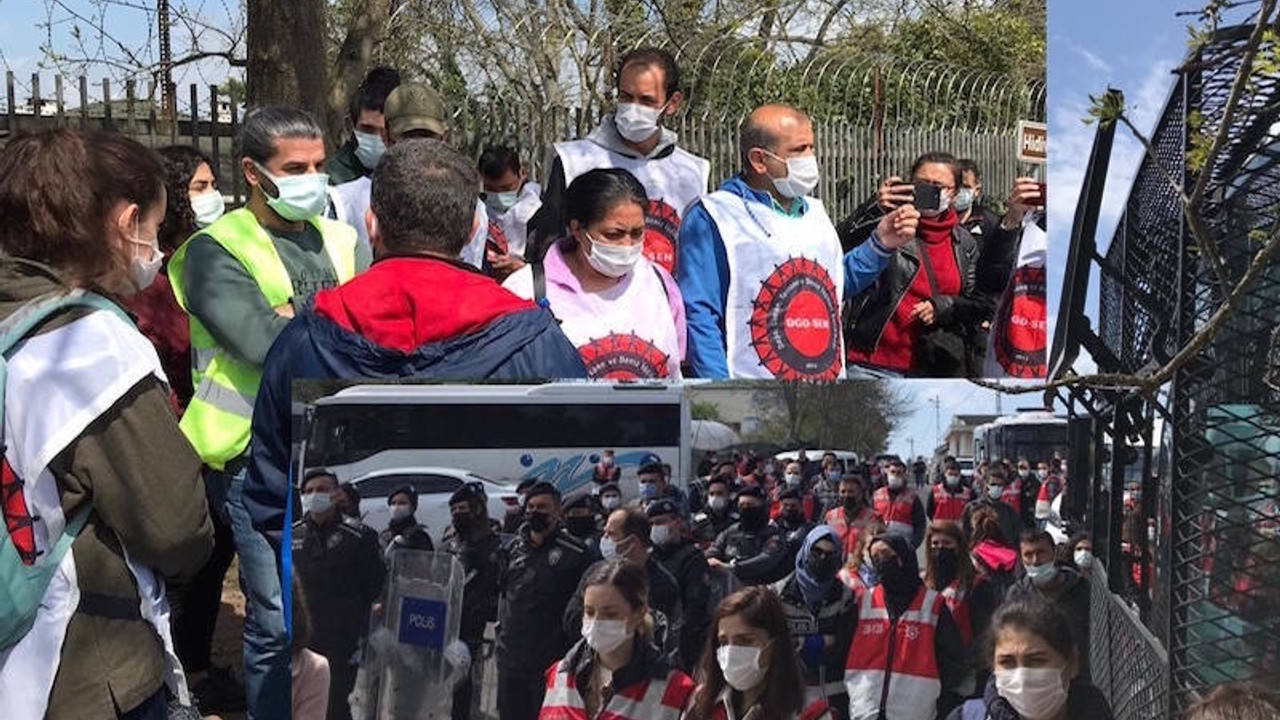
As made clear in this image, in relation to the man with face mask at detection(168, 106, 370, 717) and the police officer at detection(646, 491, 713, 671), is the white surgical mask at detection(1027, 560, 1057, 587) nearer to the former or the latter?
the police officer at detection(646, 491, 713, 671)

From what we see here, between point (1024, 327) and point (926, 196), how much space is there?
77 centimetres

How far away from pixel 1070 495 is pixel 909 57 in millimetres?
13594

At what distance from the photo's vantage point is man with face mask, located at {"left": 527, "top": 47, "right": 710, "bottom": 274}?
534 cm

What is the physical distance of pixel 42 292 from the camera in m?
2.78

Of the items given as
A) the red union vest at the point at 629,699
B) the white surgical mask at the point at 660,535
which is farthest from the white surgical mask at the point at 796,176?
the red union vest at the point at 629,699

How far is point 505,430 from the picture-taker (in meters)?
2.88

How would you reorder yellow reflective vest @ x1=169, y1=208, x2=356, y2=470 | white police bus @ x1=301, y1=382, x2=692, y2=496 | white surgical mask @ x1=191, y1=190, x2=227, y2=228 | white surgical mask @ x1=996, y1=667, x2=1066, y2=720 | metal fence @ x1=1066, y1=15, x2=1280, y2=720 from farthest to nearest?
white surgical mask @ x1=191, y1=190, x2=227, y2=228 < yellow reflective vest @ x1=169, y1=208, x2=356, y2=470 < metal fence @ x1=1066, y1=15, x2=1280, y2=720 < white surgical mask @ x1=996, y1=667, x2=1066, y2=720 < white police bus @ x1=301, y1=382, x2=692, y2=496

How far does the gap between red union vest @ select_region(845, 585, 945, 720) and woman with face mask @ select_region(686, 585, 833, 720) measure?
0.25 ft

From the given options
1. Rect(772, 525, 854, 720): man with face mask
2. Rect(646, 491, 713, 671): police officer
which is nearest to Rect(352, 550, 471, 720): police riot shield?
Rect(646, 491, 713, 671): police officer

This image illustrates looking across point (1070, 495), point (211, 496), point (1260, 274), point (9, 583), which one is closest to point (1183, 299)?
point (1260, 274)

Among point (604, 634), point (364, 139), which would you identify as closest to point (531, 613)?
point (604, 634)

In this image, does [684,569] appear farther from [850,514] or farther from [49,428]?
[49,428]

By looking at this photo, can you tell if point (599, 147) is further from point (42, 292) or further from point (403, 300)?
point (42, 292)

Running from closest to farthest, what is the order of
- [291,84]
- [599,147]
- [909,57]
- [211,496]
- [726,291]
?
[211,496] < [726,291] < [599,147] < [291,84] < [909,57]
